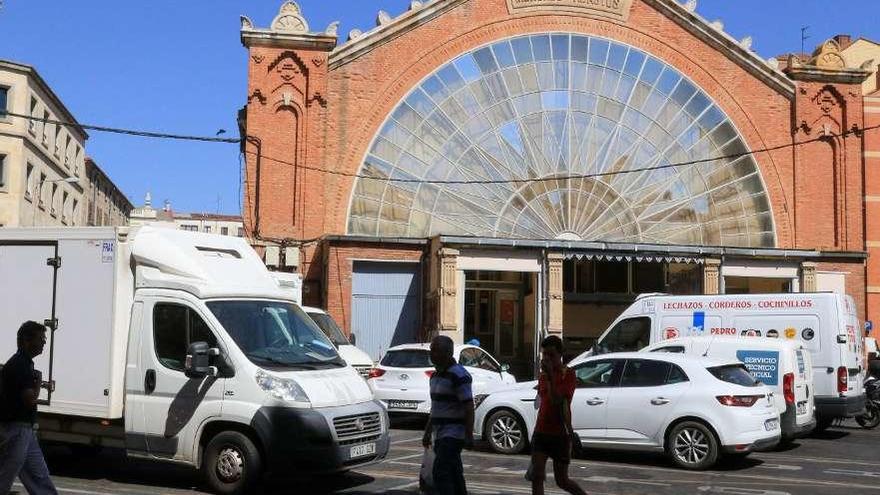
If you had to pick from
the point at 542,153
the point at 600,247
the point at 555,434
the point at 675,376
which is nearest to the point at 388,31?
the point at 542,153

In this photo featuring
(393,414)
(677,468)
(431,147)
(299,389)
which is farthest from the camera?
(431,147)

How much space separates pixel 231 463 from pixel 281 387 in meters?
0.96

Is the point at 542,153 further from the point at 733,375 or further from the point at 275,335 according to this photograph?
the point at 275,335

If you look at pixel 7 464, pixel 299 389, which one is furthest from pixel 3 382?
pixel 299 389

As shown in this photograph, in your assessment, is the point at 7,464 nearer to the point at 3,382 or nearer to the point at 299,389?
the point at 3,382

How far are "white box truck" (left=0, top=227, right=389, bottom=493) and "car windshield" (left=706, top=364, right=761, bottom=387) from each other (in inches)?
196

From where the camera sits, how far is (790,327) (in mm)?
17328

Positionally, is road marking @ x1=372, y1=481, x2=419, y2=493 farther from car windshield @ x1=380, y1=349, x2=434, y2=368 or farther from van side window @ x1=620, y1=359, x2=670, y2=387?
car windshield @ x1=380, y1=349, x2=434, y2=368

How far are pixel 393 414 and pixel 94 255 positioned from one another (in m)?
8.92

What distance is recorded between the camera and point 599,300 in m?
33.2

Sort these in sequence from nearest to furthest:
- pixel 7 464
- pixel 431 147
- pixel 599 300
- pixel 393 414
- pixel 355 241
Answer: pixel 7 464 → pixel 393 414 → pixel 355 241 → pixel 431 147 → pixel 599 300

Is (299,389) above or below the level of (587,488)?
above

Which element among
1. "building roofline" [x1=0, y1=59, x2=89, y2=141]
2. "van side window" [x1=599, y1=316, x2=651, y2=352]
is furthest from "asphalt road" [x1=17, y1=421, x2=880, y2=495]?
"building roofline" [x1=0, y1=59, x2=89, y2=141]

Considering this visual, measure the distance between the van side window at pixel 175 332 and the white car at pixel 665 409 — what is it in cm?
538
